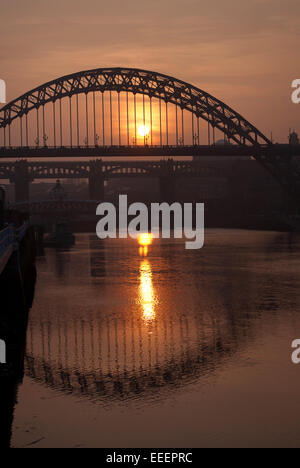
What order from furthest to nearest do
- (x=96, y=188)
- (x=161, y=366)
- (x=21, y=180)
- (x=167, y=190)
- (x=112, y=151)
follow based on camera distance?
(x=96, y=188), (x=21, y=180), (x=167, y=190), (x=112, y=151), (x=161, y=366)

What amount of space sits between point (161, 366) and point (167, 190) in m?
150

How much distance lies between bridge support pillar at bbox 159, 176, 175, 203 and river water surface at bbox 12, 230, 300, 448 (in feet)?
414

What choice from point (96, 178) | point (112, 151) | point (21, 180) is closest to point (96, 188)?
point (96, 178)

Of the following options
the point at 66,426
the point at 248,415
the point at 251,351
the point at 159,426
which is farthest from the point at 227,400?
the point at 251,351

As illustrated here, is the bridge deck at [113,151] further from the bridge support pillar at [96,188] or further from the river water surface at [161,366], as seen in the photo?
the river water surface at [161,366]

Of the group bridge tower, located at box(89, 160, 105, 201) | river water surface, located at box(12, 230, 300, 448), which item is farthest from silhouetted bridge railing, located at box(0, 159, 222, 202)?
river water surface, located at box(12, 230, 300, 448)

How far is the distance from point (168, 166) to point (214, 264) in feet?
428

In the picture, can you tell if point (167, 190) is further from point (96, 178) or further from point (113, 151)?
point (113, 151)

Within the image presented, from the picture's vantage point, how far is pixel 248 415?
52.2 ft

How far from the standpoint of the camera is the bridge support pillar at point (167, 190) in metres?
167

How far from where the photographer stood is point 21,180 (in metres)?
171

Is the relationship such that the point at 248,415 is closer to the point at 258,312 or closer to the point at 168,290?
the point at 258,312

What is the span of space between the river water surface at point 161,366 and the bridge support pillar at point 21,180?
423ft

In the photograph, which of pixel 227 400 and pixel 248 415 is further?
pixel 227 400
